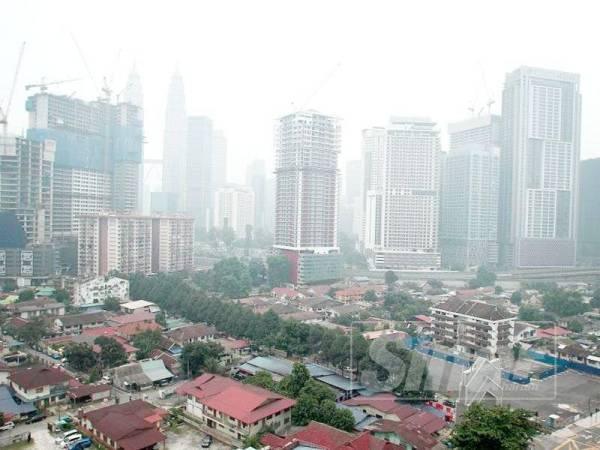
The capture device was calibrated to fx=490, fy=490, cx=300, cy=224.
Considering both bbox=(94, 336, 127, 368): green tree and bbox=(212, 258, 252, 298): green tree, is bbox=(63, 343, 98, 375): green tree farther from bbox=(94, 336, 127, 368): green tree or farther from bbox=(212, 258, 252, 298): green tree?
bbox=(212, 258, 252, 298): green tree

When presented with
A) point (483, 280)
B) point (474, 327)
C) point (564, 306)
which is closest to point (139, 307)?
point (474, 327)

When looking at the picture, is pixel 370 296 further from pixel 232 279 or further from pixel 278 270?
pixel 232 279

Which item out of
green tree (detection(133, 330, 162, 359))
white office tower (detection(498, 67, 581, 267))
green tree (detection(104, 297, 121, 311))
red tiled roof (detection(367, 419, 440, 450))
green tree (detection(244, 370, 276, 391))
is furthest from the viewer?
white office tower (detection(498, 67, 581, 267))

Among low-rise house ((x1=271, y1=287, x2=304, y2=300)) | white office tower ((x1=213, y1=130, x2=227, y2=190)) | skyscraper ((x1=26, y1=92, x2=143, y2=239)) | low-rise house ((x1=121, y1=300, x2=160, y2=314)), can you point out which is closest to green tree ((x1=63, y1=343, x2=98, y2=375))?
low-rise house ((x1=121, y1=300, x2=160, y2=314))

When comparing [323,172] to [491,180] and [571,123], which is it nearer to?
[491,180]

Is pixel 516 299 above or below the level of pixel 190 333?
below

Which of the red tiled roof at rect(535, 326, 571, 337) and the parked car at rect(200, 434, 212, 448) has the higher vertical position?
the red tiled roof at rect(535, 326, 571, 337)

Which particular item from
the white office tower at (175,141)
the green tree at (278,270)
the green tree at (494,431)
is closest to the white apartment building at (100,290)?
the green tree at (278,270)

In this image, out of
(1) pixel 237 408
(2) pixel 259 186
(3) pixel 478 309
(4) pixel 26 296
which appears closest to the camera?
(1) pixel 237 408

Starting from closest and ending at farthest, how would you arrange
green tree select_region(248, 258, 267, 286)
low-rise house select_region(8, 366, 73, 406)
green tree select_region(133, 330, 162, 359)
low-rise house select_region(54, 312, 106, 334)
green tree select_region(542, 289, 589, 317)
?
low-rise house select_region(8, 366, 73, 406) < green tree select_region(133, 330, 162, 359) < low-rise house select_region(54, 312, 106, 334) < green tree select_region(542, 289, 589, 317) < green tree select_region(248, 258, 267, 286)
